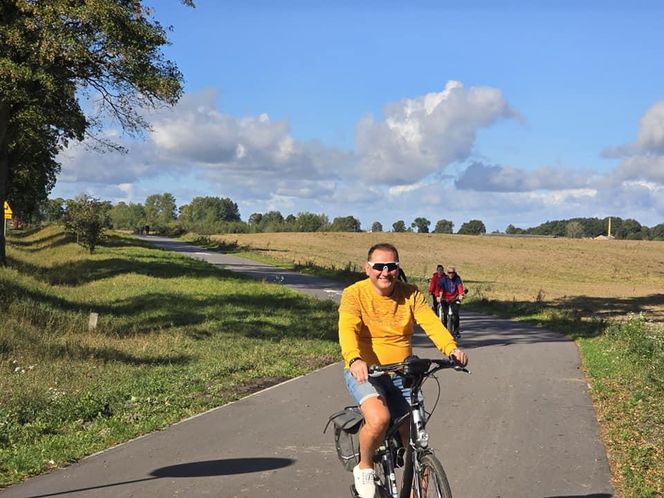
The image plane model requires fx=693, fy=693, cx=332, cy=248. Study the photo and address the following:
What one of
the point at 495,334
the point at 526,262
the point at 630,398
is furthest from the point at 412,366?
the point at 526,262

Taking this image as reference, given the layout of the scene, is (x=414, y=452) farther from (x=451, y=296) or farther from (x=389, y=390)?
(x=451, y=296)

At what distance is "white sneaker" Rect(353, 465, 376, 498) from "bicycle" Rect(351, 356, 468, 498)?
71 mm

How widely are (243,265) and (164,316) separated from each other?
22.7 metres

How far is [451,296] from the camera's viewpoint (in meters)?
15.9

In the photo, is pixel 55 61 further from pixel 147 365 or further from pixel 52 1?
pixel 147 365

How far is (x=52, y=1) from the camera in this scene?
16422mm

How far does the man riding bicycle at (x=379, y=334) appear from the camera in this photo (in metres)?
4.40

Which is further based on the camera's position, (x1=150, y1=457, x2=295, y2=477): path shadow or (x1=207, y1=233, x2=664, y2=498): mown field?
(x1=207, y1=233, x2=664, y2=498): mown field

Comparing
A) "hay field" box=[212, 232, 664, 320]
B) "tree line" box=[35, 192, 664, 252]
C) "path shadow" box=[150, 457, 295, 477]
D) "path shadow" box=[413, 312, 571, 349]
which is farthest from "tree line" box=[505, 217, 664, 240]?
"path shadow" box=[150, 457, 295, 477]

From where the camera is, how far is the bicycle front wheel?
3.90 m

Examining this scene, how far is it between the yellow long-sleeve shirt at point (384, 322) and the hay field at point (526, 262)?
23.2 metres

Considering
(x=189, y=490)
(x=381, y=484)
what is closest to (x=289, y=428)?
(x=189, y=490)

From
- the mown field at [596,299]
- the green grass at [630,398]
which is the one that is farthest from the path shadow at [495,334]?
the green grass at [630,398]

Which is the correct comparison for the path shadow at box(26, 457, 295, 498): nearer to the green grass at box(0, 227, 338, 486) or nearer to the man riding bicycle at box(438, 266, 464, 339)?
the green grass at box(0, 227, 338, 486)
